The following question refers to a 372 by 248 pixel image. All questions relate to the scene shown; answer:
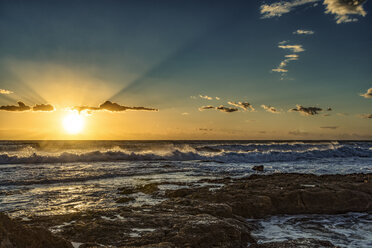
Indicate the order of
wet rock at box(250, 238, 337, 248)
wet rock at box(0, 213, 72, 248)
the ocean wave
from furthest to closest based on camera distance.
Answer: the ocean wave
wet rock at box(250, 238, 337, 248)
wet rock at box(0, 213, 72, 248)

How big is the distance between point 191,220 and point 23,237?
2.93 m

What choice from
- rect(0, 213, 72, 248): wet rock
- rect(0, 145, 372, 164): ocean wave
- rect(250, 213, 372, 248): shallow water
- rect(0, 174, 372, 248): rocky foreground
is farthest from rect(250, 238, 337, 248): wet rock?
rect(0, 145, 372, 164): ocean wave

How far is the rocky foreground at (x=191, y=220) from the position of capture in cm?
431

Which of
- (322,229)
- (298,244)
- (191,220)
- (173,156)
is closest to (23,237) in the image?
(191,220)

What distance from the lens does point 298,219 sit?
721cm

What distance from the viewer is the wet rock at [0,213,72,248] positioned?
10.6ft

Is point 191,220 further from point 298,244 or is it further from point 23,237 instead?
point 23,237

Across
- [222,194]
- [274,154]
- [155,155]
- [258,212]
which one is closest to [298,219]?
[258,212]

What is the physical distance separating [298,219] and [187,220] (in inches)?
133

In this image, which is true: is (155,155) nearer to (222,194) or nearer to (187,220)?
(222,194)

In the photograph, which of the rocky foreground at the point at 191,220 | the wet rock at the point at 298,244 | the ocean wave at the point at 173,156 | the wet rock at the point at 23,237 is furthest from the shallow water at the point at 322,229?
the ocean wave at the point at 173,156

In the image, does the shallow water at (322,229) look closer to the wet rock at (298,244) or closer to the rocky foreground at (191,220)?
the rocky foreground at (191,220)

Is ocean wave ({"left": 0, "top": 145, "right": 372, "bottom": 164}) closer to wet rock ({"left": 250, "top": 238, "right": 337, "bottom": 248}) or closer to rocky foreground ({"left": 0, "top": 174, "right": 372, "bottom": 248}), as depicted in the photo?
rocky foreground ({"left": 0, "top": 174, "right": 372, "bottom": 248})

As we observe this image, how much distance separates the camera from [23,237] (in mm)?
3449
